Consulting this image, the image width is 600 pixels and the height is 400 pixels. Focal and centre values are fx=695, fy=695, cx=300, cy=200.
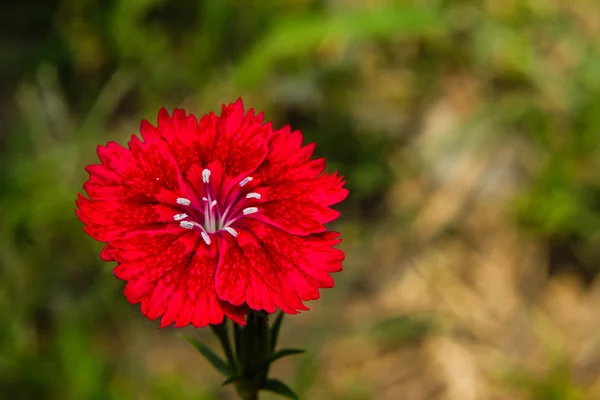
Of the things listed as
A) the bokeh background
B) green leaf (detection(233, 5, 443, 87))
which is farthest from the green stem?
green leaf (detection(233, 5, 443, 87))

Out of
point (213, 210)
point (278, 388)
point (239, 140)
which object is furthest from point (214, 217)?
point (278, 388)

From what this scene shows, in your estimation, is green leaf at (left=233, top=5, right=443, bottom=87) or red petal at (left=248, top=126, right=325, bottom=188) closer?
red petal at (left=248, top=126, right=325, bottom=188)

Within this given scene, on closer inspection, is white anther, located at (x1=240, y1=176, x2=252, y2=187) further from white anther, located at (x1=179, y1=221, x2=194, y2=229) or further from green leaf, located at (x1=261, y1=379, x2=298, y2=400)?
green leaf, located at (x1=261, y1=379, x2=298, y2=400)

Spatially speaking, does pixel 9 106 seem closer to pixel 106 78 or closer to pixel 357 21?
pixel 106 78

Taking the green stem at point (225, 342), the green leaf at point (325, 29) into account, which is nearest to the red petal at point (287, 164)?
the green stem at point (225, 342)

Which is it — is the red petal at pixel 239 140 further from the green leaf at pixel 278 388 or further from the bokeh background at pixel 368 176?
the bokeh background at pixel 368 176

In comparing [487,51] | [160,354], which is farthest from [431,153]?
[160,354]

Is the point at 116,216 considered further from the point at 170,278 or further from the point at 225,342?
the point at 225,342
